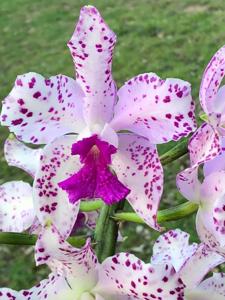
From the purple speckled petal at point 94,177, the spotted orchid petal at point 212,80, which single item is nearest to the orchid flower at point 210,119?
the spotted orchid petal at point 212,80

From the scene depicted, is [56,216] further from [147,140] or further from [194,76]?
[194,76]

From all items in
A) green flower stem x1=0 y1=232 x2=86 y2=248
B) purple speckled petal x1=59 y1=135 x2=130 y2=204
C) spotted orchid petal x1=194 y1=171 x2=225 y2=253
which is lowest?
green flower stem x1=0 y1=232 x2=86 y2=248

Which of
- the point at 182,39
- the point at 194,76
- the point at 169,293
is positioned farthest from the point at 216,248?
the point at 182,39

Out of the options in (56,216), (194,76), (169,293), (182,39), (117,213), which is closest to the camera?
(169,293)

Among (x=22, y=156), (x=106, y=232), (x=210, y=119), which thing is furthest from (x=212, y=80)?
(x=22, y=156)

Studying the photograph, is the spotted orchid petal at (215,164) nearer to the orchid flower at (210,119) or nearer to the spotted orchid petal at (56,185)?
the orchid flower at (210,119)

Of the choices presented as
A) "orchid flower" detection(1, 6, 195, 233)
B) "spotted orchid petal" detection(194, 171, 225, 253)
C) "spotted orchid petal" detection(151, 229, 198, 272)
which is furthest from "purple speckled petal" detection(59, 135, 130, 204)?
"spotted orchid petal" detection(151, 229, 198, 272)

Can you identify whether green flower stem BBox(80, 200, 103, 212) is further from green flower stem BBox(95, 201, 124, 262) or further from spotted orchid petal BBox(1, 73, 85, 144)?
spotted orchid petal BBox(1, 73, 85, 144)

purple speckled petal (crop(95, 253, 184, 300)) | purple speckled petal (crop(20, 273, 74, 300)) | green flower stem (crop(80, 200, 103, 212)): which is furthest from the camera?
green flower stem (crop(80, 200, 103, 212))
